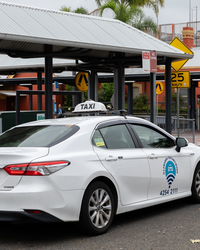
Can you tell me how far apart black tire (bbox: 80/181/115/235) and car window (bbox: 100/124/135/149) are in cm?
67

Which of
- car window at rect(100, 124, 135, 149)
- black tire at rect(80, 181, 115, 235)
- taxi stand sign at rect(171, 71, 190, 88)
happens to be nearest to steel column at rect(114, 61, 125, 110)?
taxi stand sign at rect(171, 71, 190, 88)

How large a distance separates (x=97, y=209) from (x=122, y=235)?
0.46m

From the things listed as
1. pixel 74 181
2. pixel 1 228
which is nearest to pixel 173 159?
pixel 74 181

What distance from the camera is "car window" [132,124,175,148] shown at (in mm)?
6379

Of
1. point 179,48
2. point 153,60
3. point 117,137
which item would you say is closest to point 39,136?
point 117,137

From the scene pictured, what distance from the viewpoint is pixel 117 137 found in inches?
235

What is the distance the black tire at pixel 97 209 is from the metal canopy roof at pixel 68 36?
5015 millimetres

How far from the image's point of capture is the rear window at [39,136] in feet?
17.5

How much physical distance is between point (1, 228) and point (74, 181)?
4.78 ft

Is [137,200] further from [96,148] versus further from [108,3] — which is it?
[108,3]

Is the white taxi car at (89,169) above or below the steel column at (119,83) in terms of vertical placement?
below

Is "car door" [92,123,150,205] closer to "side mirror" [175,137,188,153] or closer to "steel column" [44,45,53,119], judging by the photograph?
"side mirror" [175,137,188,153]

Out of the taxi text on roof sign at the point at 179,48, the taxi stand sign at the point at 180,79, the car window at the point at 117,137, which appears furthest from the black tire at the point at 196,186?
the taxi text on roof sign at the point at 179,48

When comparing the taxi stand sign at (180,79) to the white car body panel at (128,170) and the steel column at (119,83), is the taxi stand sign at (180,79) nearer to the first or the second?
the steel column at (119,83)
